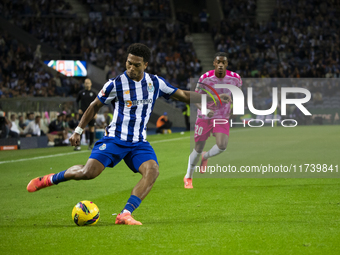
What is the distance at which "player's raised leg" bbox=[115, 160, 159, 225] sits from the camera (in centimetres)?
532

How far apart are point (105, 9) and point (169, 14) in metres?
4.76

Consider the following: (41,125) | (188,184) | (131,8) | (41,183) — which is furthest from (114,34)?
(41,183)

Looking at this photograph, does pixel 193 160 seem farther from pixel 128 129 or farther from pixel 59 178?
pixel 59 178

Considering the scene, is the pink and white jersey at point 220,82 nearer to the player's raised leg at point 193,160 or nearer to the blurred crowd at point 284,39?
the player's raised leg at point 193,160

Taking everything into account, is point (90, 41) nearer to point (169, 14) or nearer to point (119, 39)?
point (119, 39)

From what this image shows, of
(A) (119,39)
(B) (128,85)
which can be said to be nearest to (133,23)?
(A) (119,39)

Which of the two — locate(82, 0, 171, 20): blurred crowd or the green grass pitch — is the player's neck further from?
locate(82, 0, 171, 20): blurred crowd

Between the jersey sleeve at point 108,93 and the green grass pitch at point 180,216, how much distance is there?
4.62 feet

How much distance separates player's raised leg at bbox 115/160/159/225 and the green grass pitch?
0.46 ft

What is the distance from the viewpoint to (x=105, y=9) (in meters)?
35.5

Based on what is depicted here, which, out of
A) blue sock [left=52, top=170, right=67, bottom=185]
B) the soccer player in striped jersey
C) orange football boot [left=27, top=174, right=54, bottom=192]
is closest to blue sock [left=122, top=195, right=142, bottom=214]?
the soccer player in striped jersey

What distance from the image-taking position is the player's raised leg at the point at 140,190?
5324 millimetres

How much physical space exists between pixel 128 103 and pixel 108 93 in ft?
0.83

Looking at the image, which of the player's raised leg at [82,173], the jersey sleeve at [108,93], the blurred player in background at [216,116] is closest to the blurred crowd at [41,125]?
the blurred player in background at [216,116]
